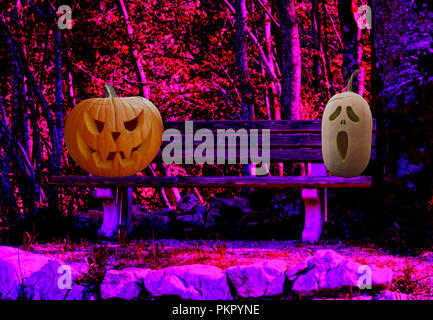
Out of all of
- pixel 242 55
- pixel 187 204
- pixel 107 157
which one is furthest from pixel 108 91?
pixel 242 55

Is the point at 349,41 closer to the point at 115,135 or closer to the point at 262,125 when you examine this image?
the point at 262,125

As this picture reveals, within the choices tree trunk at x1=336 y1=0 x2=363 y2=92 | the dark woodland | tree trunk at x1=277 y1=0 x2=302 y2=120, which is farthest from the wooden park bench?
tree trunk at x1=336 y1=0 x2=363 y2=92

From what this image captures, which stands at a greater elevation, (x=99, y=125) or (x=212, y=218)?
(x=99, y=125)

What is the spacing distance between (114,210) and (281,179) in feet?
6.18

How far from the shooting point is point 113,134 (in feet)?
15.4

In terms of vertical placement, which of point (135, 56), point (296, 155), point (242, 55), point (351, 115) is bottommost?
point (296, 155)

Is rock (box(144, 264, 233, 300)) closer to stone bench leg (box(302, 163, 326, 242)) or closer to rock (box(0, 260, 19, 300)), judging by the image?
rock (box(0, 260, 19, 300))

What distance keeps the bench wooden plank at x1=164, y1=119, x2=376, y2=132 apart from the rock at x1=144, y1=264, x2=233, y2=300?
2.57 meters

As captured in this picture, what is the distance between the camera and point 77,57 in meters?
11.1

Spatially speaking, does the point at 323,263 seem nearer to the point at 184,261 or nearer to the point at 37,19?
the point at 184,261

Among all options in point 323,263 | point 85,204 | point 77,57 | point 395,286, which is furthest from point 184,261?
point 77,57

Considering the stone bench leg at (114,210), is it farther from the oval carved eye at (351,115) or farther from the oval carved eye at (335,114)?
the oval carved eye at (351,115)

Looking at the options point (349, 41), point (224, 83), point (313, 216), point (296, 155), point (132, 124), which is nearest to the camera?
point (132, 124)

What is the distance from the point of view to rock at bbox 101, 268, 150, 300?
383cm
